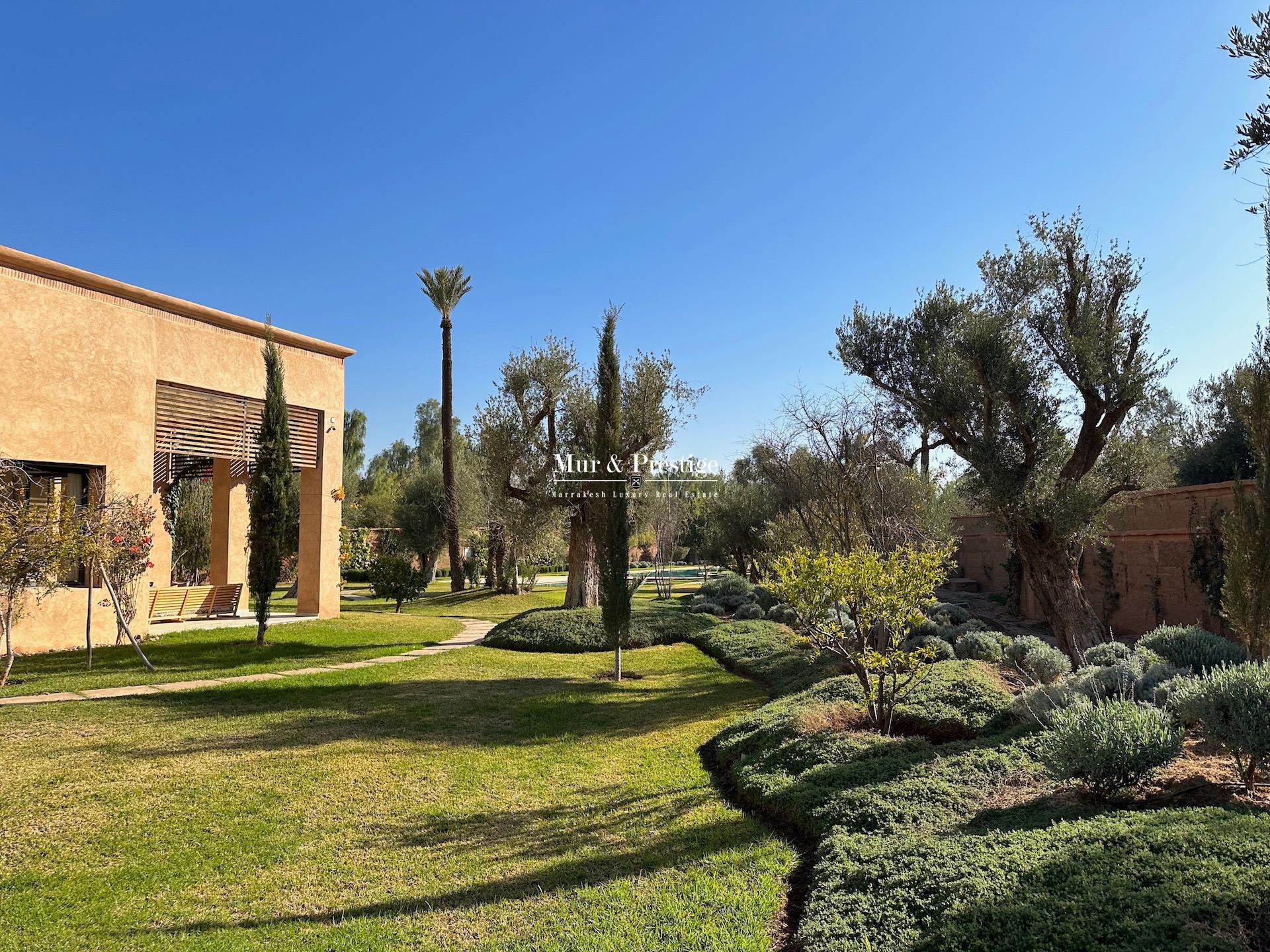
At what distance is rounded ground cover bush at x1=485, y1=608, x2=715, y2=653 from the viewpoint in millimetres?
13492

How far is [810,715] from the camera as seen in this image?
6.50 metres

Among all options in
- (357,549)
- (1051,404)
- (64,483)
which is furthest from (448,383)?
(1051,404)

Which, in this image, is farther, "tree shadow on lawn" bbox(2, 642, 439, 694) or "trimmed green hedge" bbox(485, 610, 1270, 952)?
"tree shadow on lawn" bbox(2, 642, 439, 694)

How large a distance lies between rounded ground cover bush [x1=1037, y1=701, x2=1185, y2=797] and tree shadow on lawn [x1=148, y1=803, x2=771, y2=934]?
189 centimetres

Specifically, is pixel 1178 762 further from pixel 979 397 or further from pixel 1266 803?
pixel 979 397

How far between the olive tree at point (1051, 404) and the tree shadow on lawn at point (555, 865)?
24.1 ft

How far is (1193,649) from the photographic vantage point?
277 inches

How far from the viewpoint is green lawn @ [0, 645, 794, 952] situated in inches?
142

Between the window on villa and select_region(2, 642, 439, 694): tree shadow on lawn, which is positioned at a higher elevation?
the window on villa

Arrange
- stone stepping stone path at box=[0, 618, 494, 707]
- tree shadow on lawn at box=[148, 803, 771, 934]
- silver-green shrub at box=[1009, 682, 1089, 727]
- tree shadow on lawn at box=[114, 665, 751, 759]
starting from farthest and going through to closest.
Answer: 1. stone stepping stone path at box=[0, 618, 494, 707]
2. tree shadow on lawn at box=[114, 665, 751, 759]
3. silver-green shrub at box=[1009, 682, 1089, 727]
4. tree shadow on lawn at box=[148, 803, 771, 934]

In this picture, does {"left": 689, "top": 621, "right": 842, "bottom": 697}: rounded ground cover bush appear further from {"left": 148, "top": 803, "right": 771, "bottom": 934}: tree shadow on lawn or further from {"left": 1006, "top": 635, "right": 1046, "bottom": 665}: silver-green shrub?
{"left": 148, "top": 803, "right": 771, "bottom": 934}: tree shadow on lawn

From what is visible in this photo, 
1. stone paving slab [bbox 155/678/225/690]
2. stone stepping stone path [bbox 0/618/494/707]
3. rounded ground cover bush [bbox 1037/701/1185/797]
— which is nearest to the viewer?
rounded ground cover bush [bbox 1037/701/1185/797]

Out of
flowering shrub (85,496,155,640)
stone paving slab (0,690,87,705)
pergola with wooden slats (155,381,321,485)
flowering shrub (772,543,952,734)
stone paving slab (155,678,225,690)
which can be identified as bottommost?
stone paving slab (155,678,225,690)

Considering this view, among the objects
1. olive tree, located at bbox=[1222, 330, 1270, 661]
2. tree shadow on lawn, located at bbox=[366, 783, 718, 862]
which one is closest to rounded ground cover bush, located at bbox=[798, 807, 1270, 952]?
tree shadow on lawn, located at bbox=[366, 783, 718, 862]
